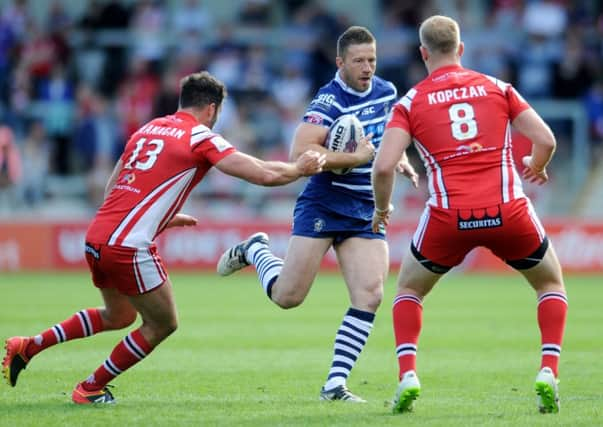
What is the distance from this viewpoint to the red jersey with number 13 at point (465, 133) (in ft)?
24.8

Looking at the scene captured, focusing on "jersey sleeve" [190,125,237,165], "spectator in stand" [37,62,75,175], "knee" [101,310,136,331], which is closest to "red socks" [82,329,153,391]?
"knee" [101,310,136,331]

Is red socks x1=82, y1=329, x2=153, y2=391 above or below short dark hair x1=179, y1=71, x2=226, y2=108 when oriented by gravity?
below

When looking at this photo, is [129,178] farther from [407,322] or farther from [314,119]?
[407,322]

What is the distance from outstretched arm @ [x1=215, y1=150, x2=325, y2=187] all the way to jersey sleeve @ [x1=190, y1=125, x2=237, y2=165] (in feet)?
0.14

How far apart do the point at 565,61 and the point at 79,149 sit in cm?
945

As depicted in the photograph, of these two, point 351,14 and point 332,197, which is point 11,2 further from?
point 332,197

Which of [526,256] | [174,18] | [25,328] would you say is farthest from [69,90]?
[526,256]

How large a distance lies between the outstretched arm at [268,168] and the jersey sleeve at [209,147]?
0.14 feet

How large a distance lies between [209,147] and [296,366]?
10.0ft

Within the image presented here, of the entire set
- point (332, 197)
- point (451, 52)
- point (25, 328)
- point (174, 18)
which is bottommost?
point (25, 328)

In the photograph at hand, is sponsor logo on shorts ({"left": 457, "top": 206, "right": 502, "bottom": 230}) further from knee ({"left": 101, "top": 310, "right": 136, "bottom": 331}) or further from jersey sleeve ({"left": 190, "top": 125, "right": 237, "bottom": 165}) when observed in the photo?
knee ({"left": 101, "top": 310, "right": 136, "bottom": 331})

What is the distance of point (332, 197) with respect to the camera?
888cm

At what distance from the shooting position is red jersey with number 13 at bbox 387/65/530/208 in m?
7.57

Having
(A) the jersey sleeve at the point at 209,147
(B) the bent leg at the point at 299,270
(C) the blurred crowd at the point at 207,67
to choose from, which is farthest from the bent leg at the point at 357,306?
(C) the blurred crowd at the point at 207,67
